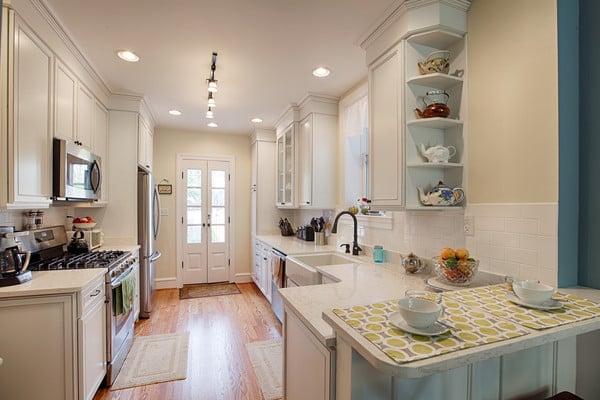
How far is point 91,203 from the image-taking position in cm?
285

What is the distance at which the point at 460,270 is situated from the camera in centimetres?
160

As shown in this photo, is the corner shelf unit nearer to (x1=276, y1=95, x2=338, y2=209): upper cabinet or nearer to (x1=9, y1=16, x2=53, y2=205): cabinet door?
(x1=276, y1=95, x2=338, y2=209): upper cabinet

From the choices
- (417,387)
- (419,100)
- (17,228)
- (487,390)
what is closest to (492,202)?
(419,100)

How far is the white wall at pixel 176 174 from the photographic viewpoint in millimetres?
4812

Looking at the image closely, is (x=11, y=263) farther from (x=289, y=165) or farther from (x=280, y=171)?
(x=280, y=171)

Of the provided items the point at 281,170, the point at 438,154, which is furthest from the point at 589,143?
the point at 281,170

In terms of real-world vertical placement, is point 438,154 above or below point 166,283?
above

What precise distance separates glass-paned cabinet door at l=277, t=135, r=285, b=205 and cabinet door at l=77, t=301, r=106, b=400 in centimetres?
269

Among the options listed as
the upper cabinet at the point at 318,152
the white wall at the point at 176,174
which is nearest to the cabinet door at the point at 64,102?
the upper cabinet at the point at 318,152

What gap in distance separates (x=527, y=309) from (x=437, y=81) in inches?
55.5

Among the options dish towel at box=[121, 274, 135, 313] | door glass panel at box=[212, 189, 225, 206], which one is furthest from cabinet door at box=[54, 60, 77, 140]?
door glass panel at box=[212, 189, 225, 206]

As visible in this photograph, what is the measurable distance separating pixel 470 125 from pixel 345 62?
4.14 ft

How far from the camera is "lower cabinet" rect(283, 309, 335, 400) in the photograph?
1.10 meters

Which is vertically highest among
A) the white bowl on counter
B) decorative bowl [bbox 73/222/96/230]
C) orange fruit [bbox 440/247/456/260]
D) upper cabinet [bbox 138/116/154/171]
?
upper cabinet [bbox 138/116/154/171]
